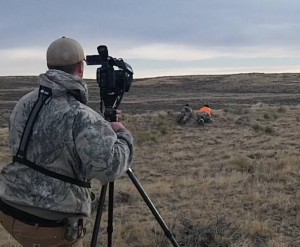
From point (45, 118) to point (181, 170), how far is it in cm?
877

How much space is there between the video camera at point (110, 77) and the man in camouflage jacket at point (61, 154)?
448 mm

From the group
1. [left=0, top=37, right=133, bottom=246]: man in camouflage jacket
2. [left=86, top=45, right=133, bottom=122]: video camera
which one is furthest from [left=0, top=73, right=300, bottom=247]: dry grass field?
[left=0, top=37, right=133, bottom=246]: man in camouflage jacket

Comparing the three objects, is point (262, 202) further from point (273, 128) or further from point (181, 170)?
point (273, 128)

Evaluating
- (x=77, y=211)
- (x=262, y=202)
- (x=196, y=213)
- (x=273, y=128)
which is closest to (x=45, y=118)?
(x=77, y=211)

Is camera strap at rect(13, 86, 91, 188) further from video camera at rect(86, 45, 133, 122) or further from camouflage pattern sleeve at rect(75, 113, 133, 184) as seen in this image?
video camera at rect(86, 45, 133, 122)

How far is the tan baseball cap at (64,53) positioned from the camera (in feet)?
9.09

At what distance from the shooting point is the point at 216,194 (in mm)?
8164

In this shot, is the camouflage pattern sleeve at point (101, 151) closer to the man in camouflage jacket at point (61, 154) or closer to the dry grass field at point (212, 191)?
the man in camouflage jacket at point (61, 154)

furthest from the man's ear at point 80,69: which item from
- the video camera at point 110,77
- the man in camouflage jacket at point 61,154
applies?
the video camera at point 110,77

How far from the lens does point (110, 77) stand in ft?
10.8

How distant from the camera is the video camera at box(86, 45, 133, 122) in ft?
10.8

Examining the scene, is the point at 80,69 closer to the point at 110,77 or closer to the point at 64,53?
the point at 64,53

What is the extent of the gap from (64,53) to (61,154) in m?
0.52

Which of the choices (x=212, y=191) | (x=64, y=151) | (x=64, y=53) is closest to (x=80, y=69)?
(x=64, y=53)
